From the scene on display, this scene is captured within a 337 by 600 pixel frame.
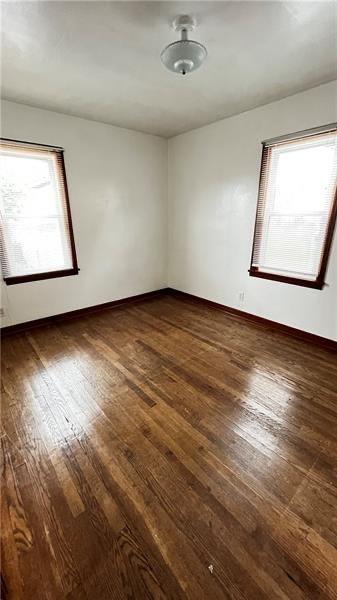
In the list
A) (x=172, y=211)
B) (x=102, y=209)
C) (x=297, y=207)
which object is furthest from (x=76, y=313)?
(x=297, y=207)

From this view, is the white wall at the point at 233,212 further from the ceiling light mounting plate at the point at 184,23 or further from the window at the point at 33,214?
the window at the point at 33,214

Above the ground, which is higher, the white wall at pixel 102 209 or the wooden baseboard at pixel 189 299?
the white wall at pixel 102 209

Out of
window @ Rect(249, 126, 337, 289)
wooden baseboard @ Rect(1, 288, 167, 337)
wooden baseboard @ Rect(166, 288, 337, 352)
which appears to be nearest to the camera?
window @ Rect(249, 126, 337, 289)

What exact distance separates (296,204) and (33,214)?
117 inches

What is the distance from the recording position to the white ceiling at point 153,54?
4.65 ft

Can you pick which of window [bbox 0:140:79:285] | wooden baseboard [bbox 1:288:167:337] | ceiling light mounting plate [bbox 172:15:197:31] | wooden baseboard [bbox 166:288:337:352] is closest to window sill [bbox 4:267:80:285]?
window [bbox 0:140:79:285]

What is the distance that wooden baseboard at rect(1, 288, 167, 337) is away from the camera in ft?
9.83

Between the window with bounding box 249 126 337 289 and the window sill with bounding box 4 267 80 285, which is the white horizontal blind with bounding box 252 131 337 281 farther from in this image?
the window sill with bounding box 4 267 80 285

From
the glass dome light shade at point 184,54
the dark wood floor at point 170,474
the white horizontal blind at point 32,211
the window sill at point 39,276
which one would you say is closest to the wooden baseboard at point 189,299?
the dark wood floor at point 170,474

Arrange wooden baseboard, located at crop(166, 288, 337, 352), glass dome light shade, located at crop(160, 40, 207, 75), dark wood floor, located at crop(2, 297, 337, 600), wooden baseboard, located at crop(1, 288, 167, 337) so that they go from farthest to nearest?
wooden baseboard, located at crop(1, 288, 167, 337) < wooden baseboard, located at crop(166, 288, 337, 352) < glass dome light shade, located at crop(160, 40, 207, 75) < dark wood floor, located at crop(2, 297, 337, 600)

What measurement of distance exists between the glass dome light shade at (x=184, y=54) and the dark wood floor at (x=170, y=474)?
2367 millimetres

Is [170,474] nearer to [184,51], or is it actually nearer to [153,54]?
[184,51]

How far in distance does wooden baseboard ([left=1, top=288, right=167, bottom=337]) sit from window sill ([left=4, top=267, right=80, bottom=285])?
1.71 feet

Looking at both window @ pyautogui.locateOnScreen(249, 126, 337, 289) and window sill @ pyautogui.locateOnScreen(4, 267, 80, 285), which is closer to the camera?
window @ pyautogui.locateOnScreen(249, 126, 337, 289)
